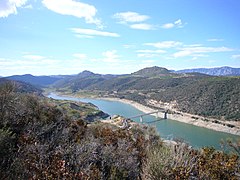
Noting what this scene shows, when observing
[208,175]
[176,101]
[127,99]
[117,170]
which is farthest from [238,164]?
[127,99]

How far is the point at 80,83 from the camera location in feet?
652

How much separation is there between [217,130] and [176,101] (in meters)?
30.8

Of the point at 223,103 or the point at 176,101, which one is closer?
the point at 223,103

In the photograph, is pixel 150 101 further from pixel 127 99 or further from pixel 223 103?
pixel 223 103

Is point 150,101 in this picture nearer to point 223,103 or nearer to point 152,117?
point 152,117

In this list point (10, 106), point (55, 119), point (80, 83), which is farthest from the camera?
point (80, 83)

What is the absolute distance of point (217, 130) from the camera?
57.0m

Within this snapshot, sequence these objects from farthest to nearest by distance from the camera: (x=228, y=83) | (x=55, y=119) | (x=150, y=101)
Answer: (x=150, y=101) < (x=228, y=83) < (x=55, y=119)

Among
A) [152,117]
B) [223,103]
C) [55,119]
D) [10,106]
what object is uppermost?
[10,106]

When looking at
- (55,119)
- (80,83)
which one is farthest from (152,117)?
(80,83)

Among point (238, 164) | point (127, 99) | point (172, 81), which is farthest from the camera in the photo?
point (172, 81)

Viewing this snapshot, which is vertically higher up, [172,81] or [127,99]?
[172,81]

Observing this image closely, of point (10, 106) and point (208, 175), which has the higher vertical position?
point (10, 106)

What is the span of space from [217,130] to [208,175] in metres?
55.0
